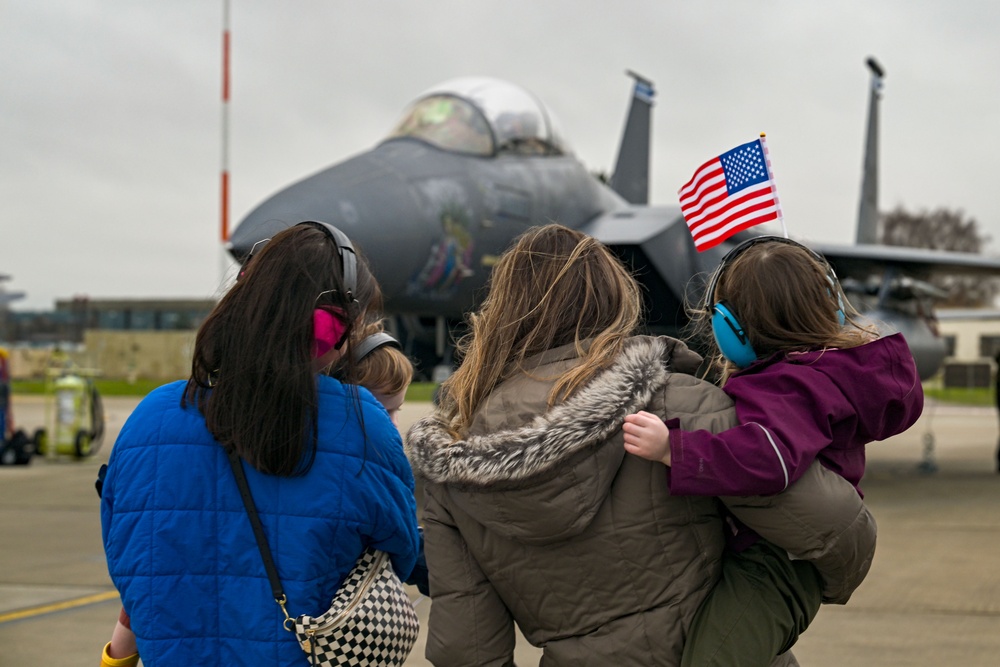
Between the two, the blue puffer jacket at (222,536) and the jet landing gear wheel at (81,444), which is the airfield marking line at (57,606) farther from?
the jet landing gear wheel at (81,444)

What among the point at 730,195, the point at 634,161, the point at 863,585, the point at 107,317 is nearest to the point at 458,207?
the point at 863,585

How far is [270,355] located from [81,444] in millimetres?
12869

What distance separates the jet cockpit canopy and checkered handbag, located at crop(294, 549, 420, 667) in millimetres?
6713

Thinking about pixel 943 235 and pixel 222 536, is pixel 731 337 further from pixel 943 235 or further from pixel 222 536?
pixel 943 235

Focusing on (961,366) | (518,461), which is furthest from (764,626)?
(961,366)

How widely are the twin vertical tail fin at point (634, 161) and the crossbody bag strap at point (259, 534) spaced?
41.3ft

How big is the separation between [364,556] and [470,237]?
19.9ft

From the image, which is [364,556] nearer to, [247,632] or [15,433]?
[247,632]

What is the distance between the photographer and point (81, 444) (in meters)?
13.6

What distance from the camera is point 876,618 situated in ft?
17.0

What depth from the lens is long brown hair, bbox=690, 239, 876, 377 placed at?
203 centimetres

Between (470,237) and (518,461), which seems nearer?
(518,461)

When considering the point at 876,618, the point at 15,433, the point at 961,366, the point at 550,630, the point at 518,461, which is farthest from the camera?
the point at 961,366

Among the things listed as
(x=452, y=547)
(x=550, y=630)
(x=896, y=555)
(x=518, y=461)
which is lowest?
(x=896, y=555)
